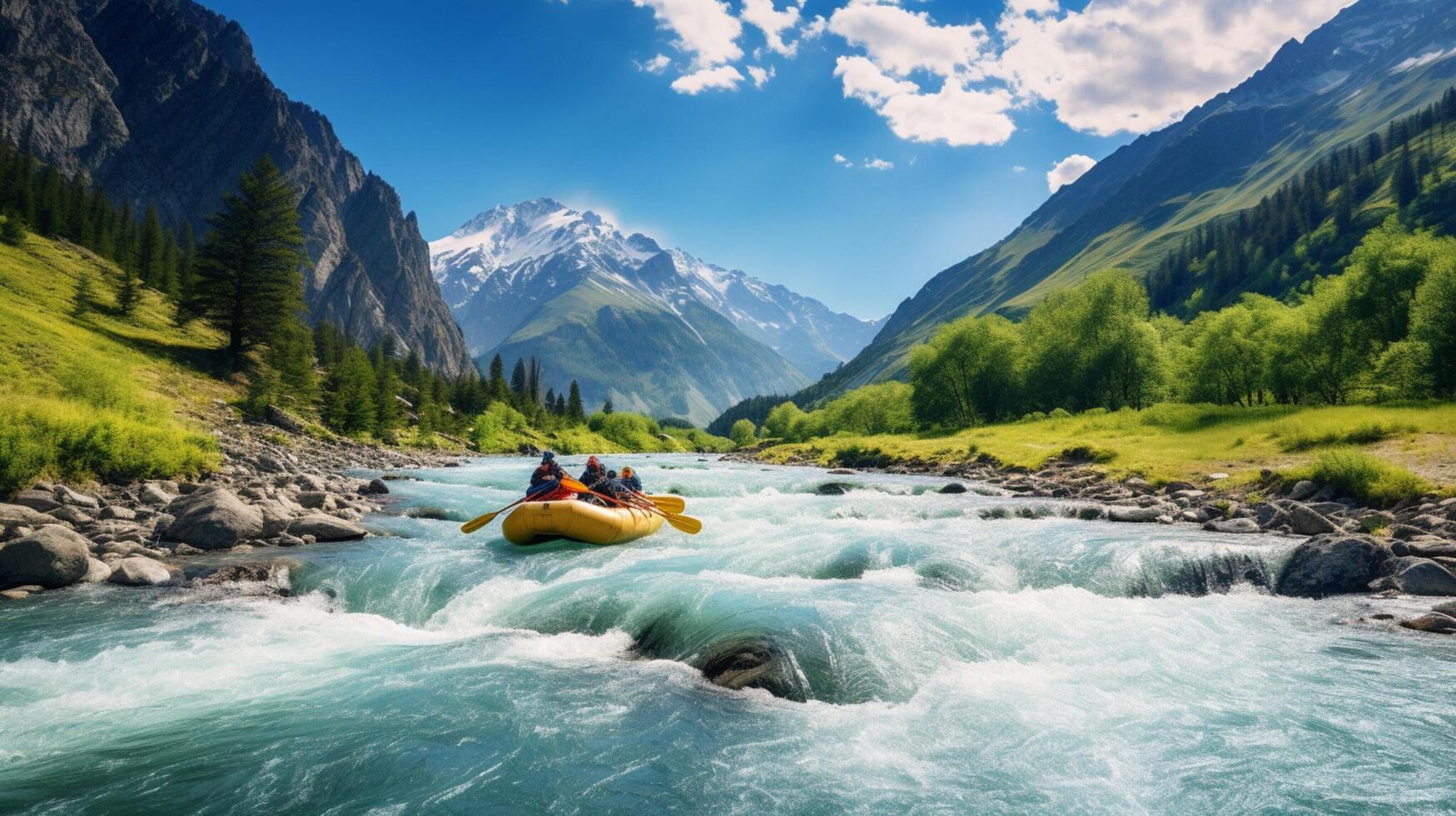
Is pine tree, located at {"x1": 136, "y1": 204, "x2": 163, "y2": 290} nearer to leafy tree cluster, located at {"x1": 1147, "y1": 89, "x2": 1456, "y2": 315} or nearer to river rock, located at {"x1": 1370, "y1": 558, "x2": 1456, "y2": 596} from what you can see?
river rock, located at {"x1": 1370, "y1": 558, "x2": 1456, "y2": 596}

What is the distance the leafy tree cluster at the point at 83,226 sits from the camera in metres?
68.4

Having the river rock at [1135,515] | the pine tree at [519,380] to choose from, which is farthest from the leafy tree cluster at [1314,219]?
the pine tree at [519,380]

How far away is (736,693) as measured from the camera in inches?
380

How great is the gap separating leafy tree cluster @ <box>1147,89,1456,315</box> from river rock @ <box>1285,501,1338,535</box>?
484 feet

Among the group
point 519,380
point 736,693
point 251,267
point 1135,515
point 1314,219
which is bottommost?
point 736,693

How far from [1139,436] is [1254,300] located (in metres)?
26.3

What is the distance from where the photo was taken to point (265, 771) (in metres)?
7.30

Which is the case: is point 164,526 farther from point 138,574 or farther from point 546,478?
point 546,478

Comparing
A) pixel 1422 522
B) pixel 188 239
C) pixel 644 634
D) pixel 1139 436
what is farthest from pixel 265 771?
pixel 188 239

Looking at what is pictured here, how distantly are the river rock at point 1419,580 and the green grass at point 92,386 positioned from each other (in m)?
34.2

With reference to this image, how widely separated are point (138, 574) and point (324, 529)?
5656mm

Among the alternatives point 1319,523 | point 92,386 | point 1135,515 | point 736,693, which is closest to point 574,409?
point 92,386

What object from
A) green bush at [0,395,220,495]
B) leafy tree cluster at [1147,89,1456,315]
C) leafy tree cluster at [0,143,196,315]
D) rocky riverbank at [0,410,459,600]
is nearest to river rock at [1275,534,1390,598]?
rocky riverbank at [0,410,459,600]

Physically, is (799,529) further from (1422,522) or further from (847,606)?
(1422,522)
